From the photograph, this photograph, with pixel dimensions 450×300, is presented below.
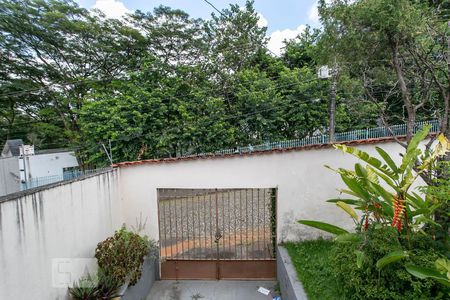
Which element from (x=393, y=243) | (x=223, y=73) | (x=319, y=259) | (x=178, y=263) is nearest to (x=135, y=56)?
(x=223, y=73)

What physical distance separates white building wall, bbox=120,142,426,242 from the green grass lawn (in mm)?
311

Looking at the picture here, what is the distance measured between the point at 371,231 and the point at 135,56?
549 inches

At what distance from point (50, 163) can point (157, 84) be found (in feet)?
20.6

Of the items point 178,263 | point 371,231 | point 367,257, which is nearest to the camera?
point 367,257

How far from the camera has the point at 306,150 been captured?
524 cm

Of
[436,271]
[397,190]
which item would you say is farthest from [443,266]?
[397,190]

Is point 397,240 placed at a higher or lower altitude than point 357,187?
lower

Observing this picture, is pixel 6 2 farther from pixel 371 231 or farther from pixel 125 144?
pixel 371 231

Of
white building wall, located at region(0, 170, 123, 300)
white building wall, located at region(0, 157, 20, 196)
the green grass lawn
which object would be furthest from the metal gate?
white building wall, located at region(0, 157, 20, 196)

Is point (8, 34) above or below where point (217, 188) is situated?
above

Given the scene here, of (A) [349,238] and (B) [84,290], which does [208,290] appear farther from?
(A) [349,238]

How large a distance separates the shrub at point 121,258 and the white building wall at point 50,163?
9.02 m

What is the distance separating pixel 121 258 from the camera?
448 centimetres

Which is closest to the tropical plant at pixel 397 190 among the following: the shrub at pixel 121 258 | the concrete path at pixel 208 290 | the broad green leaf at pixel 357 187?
the broad green leaf at pixel 357 187
